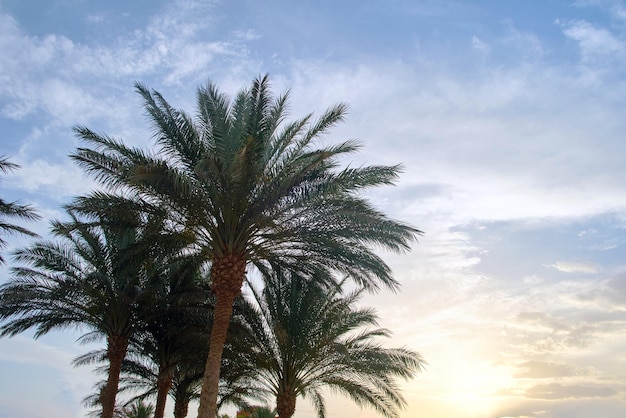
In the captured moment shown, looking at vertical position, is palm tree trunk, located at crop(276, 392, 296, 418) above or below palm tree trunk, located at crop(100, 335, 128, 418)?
below

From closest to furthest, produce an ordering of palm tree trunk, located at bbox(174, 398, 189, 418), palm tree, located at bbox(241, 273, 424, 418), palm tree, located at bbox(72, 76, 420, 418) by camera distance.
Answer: palm tree, located at bbox(72, 76, 420, 418) < palm tree, located at bbox(241, 273, 424, 418) < palm tree trunk, located at bbox(174, 398, 189, 418)

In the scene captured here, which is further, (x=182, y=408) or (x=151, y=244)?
(x=182, y=408)

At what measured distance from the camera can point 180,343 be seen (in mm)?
21656

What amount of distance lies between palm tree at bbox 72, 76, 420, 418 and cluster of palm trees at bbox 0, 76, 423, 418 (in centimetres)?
4

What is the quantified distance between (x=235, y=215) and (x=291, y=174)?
5.81 ft

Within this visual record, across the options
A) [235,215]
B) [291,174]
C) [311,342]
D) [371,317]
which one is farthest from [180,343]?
[291,174]

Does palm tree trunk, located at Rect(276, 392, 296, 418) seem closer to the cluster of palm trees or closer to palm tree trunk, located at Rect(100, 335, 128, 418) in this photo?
the cluster of palm trees

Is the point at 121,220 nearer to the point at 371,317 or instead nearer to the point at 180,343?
the point at 180,343

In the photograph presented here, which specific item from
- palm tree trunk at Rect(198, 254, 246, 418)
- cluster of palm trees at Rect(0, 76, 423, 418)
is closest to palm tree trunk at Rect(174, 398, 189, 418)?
cluster of palm trees at Rect(0, 76, 423, 418)

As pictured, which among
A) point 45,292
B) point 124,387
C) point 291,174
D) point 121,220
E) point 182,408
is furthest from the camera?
point 124,387

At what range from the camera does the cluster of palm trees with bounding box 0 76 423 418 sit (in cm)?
1506

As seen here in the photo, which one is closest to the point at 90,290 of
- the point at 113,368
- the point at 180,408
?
the point at 113,368

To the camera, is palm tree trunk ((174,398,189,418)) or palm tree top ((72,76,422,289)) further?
palm tree trunk ((174,398,189,418))

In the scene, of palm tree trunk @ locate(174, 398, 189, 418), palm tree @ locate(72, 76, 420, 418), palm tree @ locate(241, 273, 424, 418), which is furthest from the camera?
palm tree trunk @ locate(174, 398, 189, 418)
